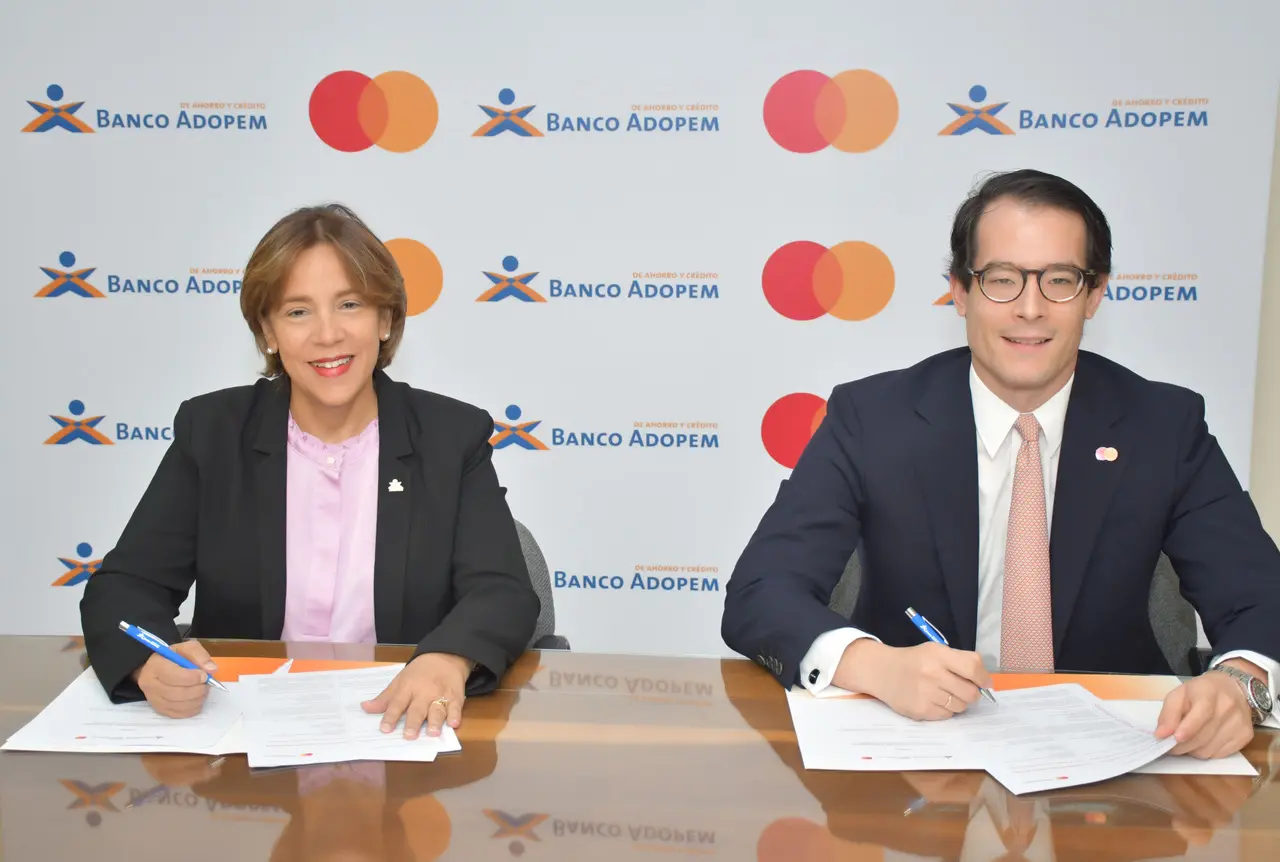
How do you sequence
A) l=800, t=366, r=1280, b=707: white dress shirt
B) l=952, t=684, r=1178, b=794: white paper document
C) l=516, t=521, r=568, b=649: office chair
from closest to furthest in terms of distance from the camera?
l=952, t=684, r=1178, b=794: white paper document → l=800, t=366, r=1280, b=707: white dress shirt → l=516, t=521, r=568, b=649: office chair

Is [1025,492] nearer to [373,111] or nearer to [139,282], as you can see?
[373,111]

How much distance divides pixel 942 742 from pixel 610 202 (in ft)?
8.40

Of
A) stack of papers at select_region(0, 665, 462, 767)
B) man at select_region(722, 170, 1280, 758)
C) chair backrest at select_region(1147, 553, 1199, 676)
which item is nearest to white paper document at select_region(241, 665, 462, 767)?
stack of papers at select_region(0, 665, 462, 767)

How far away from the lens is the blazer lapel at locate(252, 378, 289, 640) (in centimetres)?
204

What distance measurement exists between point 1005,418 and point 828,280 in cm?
161

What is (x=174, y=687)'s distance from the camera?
5.11 ft

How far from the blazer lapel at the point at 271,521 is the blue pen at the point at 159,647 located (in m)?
0.41

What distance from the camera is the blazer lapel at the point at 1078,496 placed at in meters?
1.99

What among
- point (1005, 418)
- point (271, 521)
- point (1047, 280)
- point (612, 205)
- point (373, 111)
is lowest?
point (271, 521)

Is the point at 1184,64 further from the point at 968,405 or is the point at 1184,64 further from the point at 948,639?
the point at 948,639

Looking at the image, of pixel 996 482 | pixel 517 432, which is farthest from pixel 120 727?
pixel 517 432

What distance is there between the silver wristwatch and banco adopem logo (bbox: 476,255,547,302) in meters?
2.57

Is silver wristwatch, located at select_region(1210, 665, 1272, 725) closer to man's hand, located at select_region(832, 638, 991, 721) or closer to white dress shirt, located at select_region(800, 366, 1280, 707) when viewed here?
man's hand, located at select_region(832, 638, 991, 721)

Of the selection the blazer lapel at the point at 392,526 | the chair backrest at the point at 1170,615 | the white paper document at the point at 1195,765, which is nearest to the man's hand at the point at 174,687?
the blazer lapel at the point at 392,526
